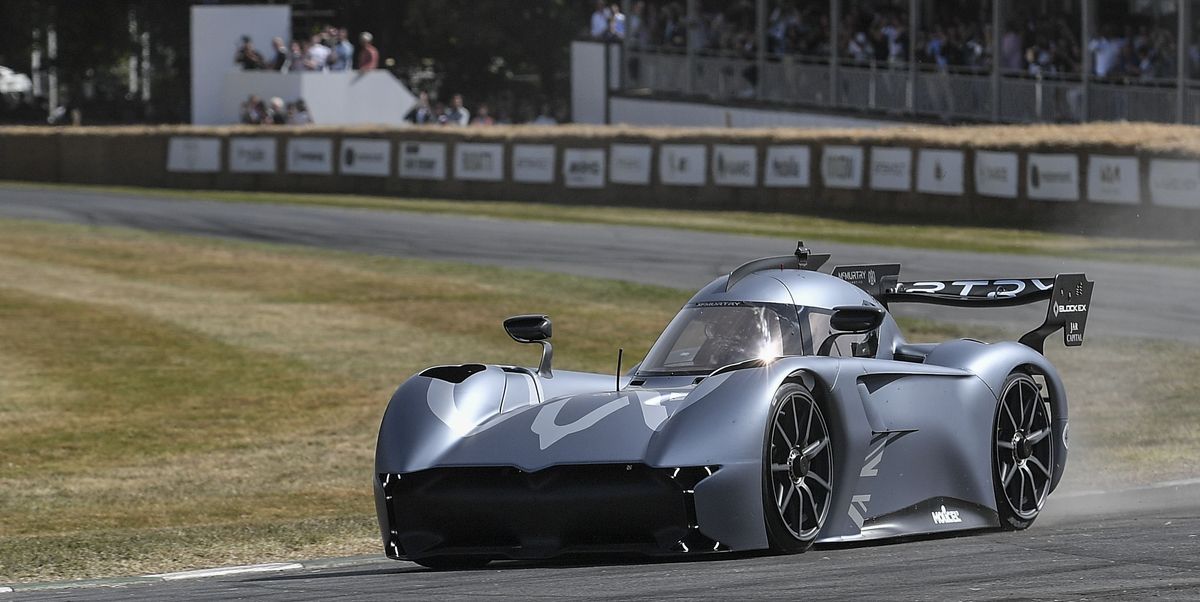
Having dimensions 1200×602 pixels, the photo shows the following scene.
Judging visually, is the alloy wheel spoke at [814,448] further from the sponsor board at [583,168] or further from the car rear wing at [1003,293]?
the sponsor board at [583,168]

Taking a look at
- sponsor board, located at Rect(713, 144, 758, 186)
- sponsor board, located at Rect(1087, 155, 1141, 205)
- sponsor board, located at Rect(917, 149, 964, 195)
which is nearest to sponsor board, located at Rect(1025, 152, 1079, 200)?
sponsor board, located at Rect(1087, 155, 1141, 205)

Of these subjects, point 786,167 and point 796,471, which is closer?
point 796,471

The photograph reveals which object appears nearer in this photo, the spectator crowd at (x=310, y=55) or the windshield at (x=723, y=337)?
the windshield at (x=723, y=337)

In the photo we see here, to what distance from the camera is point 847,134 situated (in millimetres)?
31828

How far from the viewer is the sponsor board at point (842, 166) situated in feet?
104

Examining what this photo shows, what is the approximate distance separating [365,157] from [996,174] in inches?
618

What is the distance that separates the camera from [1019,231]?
1101 inches

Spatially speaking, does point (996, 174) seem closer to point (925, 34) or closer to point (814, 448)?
point (925, 34)

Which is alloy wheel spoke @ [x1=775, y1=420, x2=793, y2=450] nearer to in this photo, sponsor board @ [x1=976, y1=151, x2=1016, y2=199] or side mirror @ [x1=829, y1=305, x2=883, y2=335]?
side mirror @ [x1=829, y1=305, x2=883, y2=335]

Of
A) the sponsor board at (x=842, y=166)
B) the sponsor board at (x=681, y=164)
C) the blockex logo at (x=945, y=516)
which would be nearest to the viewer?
the blockex logo at (x=945, y=516)

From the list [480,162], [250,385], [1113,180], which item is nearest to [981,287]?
[250,385]

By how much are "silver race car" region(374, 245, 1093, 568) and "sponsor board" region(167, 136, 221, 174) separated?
111 feet

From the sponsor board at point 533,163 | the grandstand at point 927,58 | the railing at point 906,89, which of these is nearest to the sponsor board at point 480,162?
the sponsor board at point 533,163

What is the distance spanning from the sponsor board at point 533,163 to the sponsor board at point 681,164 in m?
2.73
